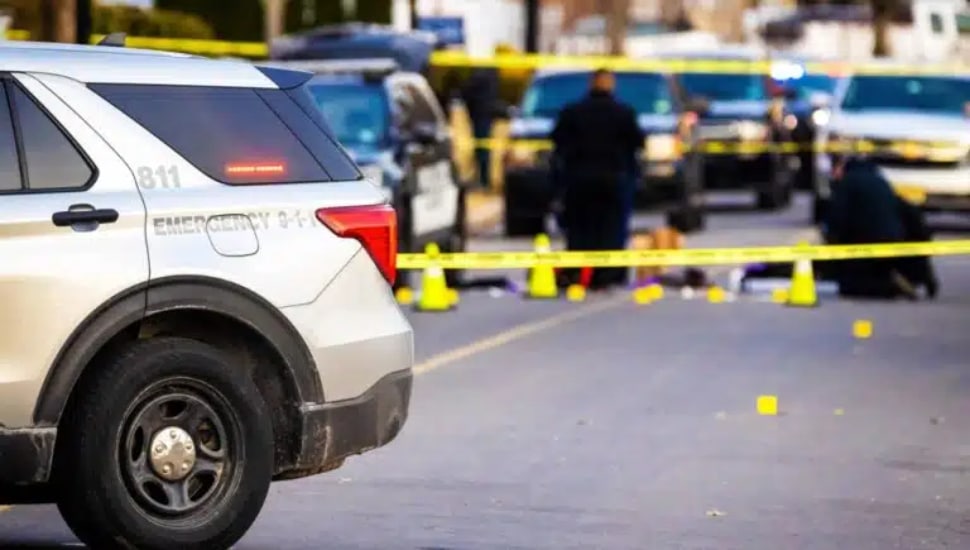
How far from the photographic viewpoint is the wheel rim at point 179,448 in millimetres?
8453

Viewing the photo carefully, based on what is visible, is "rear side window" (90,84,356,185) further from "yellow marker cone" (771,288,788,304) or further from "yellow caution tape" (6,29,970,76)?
"yellow caution tape" (6,29,970,76)

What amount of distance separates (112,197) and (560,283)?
1388 cm

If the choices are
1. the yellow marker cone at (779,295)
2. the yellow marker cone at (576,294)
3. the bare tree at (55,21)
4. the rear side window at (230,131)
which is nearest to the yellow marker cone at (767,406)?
the rear side window at (230,131)

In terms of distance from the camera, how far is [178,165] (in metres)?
8.58

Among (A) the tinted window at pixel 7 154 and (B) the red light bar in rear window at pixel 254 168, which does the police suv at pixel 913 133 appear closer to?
(B) the red light bar in rear window at pixel 254 168

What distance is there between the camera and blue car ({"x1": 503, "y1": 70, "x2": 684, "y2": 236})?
93.0 ft

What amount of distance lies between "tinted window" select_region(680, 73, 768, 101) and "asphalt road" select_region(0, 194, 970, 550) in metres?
14.1

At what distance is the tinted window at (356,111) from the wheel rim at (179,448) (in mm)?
11854

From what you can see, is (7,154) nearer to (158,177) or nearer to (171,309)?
(158,177)

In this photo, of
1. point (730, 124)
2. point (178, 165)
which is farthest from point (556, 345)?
point (730, 124)

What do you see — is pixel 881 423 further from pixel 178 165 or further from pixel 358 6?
pixel 358 6

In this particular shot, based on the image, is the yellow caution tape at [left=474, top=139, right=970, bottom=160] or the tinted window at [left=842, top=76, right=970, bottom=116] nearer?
the yellow caution tape at [left=474, top=139, right=970, bottom=160]

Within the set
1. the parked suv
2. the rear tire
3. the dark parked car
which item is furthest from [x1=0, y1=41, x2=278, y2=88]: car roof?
the dark parked car

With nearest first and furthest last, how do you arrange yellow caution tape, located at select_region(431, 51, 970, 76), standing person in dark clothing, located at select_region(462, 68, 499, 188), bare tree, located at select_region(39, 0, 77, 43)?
1. bare tree, located at select_region(39, 0, 77, 43)
2. yellow caution tape, located at select_region(431, 51, 970, 76)
3. standing person in dark clothing, located at select_region(462, 68, 499, 188)
